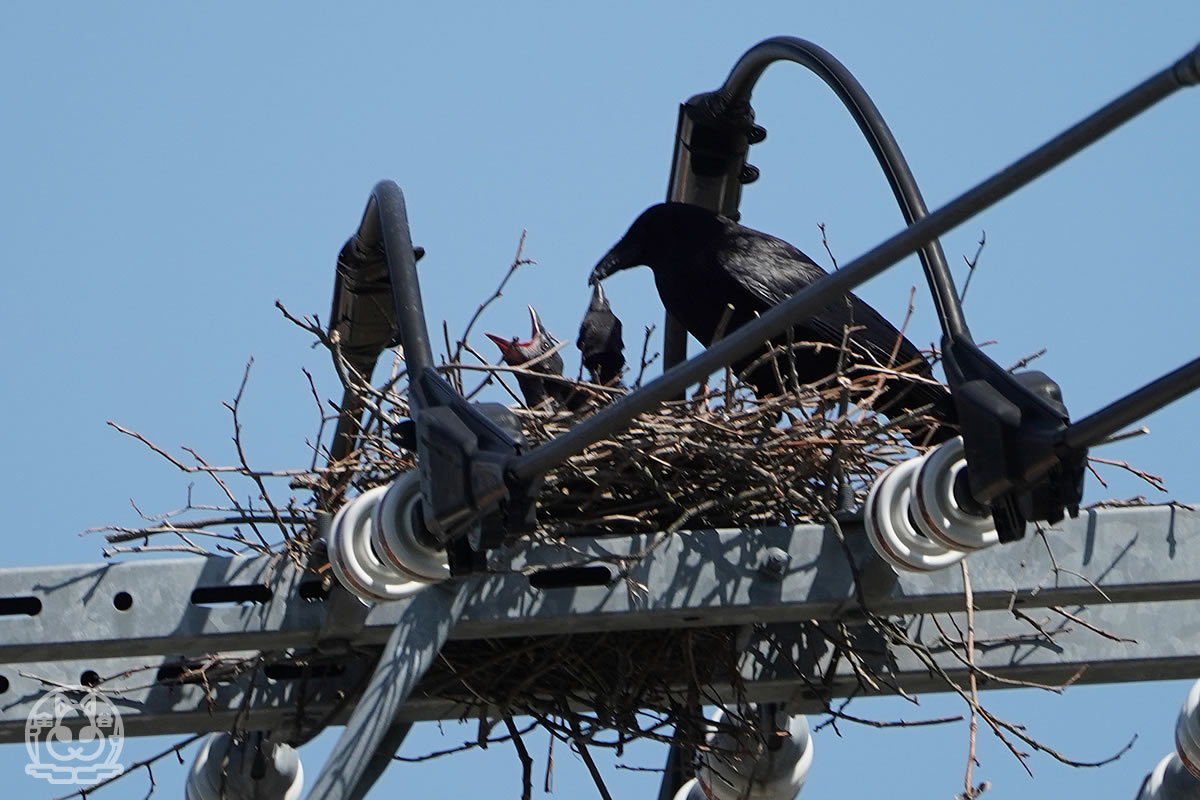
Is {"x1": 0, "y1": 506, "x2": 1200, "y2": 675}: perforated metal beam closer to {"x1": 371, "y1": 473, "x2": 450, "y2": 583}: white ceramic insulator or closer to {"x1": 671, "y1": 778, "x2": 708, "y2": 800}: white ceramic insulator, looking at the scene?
{"x1": 371, "y1": 473, "x2": 450, "y2": 583}: white ceramic insulator

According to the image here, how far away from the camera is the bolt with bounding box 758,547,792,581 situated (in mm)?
4102

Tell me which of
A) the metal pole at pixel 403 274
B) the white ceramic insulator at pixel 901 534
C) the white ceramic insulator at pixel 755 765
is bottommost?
the white ceramic insulator at pixel 901 534

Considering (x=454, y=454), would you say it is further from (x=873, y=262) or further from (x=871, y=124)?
(x=871, y=124)

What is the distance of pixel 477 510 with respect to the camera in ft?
11.4

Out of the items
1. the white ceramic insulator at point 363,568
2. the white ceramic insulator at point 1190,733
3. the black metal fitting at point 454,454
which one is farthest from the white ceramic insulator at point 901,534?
the white ceramic insulator at point 1190,733

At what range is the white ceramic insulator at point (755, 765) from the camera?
16.4ft

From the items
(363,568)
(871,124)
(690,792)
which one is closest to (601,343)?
(690,792)

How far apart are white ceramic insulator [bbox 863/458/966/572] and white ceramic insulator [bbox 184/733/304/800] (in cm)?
167

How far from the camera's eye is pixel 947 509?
358 centimetres

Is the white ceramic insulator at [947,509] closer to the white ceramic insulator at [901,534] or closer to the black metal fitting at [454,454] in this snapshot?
the white ceramic insulator at [901,534]

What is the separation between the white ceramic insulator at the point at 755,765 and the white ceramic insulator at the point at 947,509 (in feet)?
4.74

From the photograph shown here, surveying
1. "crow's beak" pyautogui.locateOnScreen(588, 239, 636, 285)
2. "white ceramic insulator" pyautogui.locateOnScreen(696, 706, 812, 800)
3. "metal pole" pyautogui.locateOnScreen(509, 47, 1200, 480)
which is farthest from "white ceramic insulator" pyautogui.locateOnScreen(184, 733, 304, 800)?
"crow's beak" pyautogui.locateOnScreen(588, 239, 636, 285)

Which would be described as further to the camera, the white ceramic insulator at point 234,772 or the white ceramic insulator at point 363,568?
the white ceramic insulator at point 234,772

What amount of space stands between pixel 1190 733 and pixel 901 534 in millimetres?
1045
